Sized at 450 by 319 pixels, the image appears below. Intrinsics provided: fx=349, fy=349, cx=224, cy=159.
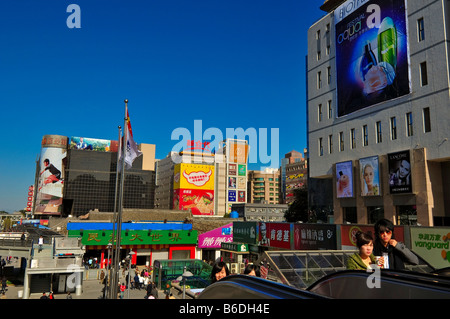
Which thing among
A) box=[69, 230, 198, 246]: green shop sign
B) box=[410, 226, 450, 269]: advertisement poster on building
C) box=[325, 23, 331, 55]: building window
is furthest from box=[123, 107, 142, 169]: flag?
box=[325, 23, 331, 55]: building window

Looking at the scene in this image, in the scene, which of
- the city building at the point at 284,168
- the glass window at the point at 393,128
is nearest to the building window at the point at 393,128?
the glass window at the point at 393,128

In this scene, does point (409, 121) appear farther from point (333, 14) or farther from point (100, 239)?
point (100, 239)

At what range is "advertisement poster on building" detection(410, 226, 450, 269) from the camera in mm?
18703

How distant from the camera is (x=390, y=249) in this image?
5066 mm

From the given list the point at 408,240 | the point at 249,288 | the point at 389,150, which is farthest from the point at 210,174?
the point at 249,288

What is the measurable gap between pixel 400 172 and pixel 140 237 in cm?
3094

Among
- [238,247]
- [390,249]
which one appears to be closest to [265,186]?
[238,247]

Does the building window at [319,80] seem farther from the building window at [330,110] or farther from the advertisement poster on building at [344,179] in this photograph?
the advertisement poster on building at [344,179]

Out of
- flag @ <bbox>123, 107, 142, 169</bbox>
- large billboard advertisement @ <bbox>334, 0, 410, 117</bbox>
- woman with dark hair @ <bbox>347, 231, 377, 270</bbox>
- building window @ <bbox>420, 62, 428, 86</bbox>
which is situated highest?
large billboard advertisement @ <bbox>334, 0, 410, 117</bbox>

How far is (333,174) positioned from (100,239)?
92.3 ft

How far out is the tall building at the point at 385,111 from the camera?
29.1m

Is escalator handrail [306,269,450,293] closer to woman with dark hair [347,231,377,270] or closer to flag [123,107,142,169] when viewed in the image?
woman with dark hair [347,231,377,270]

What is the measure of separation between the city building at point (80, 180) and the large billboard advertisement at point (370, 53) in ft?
298

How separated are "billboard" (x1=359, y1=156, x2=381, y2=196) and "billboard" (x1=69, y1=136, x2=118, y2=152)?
11070 cm
